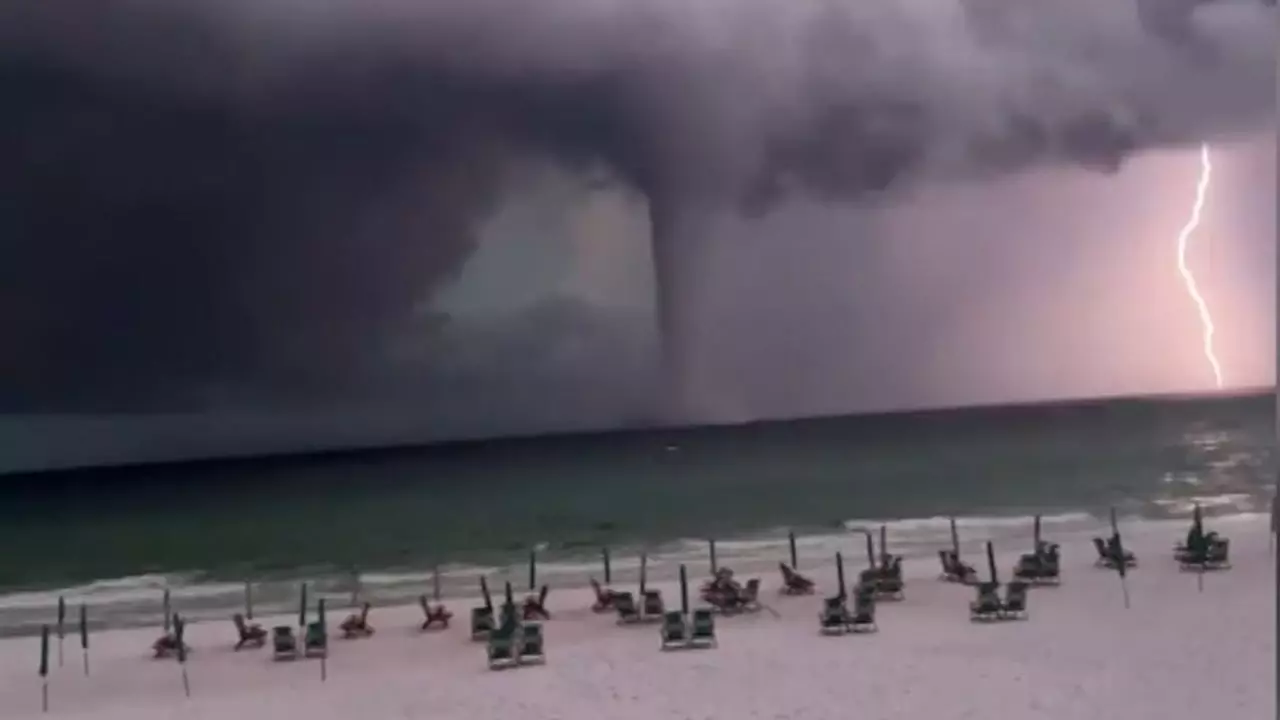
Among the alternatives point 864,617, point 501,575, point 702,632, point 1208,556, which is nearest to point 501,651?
point 702,632

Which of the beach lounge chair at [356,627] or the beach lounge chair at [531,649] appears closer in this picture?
the beach lounge chair at [531,649]

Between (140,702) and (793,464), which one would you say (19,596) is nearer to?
(140,702)

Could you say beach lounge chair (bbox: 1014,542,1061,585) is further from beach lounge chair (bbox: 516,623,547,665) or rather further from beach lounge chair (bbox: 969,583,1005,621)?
beach lounge chair (bbox: 516,623,547,665)

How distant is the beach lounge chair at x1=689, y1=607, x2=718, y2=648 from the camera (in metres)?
11.1

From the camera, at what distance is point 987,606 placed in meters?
11.7

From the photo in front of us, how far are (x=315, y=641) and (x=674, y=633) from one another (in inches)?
133

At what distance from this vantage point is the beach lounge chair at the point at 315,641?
1178cm

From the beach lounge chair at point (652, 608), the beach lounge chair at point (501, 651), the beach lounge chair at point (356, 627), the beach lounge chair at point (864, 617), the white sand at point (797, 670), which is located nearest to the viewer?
the white sand at point (797, 670)

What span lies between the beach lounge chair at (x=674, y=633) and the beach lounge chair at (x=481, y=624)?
72.7 inches

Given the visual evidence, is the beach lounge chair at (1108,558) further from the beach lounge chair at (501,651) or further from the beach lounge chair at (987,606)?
the beach lounge chair at (501,651)

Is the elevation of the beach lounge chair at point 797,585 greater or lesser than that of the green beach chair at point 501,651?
greater

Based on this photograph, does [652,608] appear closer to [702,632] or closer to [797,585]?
[702,632]

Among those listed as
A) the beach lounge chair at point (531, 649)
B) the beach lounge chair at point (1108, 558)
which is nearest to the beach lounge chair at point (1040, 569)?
the beach lounge chair at point (1108, 558)

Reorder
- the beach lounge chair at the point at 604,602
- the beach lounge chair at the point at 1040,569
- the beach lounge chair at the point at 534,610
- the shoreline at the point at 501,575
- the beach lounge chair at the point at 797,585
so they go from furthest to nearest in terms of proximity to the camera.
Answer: the shoreline at the point at 501,575, the beach lounge chair at the point at 797,585, the beach lounge chair at the point at 604,602, the beach lounge chair at the point at 1040,569, the beach lounge chair at the point at 534,610
